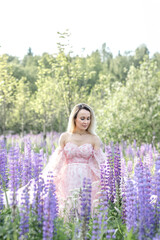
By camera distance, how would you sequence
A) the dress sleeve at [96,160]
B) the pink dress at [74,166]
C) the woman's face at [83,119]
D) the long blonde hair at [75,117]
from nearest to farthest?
the pink dress at [74,166] < the dress sleeve at [96,160] < the woman's face at [83,119] < the long blonde hair at [75,117]

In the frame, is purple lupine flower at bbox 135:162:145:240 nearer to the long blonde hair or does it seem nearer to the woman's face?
the woman's face

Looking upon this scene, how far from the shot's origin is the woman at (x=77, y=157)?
411cm

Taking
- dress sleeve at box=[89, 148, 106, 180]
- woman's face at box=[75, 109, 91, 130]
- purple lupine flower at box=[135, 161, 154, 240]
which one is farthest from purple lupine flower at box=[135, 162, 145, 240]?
woman's face at box=[75, 109, 91, 130]

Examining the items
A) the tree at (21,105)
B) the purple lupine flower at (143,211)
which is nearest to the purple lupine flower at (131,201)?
the purple lupine flower at (143,211)

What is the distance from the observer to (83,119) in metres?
4.59

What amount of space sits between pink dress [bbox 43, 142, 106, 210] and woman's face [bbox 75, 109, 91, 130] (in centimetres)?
33

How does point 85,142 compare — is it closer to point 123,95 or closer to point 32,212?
point 32,212

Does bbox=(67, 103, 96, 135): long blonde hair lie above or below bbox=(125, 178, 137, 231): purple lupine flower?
above

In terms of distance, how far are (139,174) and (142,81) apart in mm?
10335

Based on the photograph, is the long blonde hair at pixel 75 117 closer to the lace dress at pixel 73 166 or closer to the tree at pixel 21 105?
the lace dress at pixel 73 166

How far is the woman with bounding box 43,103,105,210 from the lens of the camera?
411 cm

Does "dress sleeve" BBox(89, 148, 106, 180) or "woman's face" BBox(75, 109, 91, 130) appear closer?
"dress sleeve" BBox(89, 148, 106, 180)

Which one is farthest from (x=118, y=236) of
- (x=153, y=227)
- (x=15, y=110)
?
(x=15, y=110)

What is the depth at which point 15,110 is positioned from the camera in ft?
67.2
